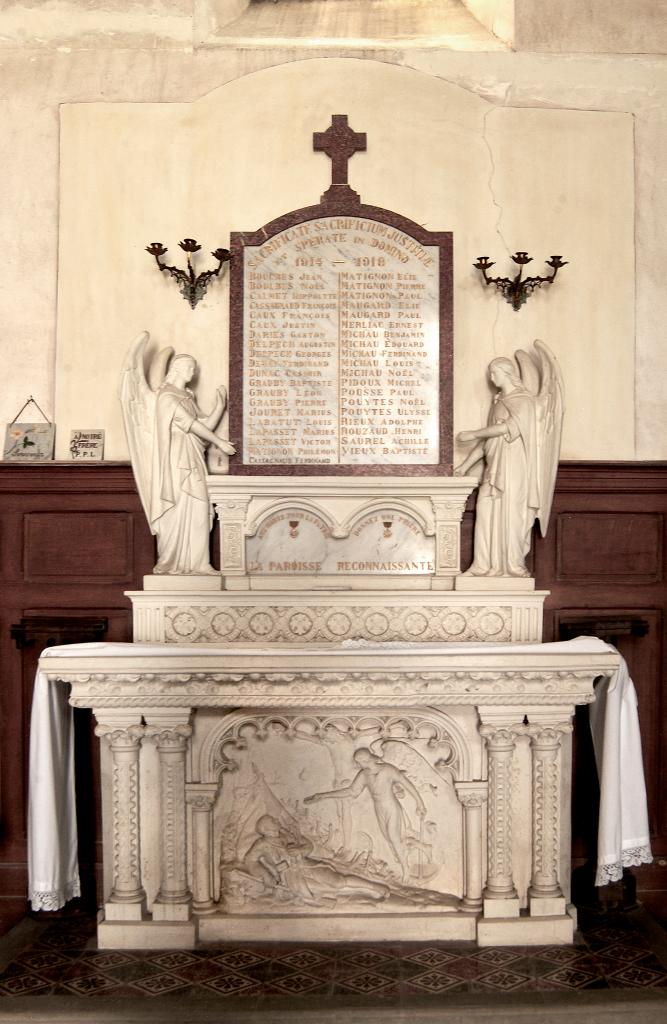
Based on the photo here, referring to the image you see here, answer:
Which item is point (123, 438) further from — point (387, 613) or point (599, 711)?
point (599, 711)

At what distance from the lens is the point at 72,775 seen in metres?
4.68

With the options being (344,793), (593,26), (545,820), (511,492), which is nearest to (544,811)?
(545,820)

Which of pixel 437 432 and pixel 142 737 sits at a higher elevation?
pixel 437 432

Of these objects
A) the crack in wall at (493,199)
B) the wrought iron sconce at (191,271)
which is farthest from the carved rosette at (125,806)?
the crack in wall at (493,199)

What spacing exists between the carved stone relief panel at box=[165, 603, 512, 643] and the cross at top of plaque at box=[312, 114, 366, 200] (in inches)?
83.2

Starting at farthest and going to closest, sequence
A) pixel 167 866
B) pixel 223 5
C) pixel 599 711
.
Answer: pixel 223 5 → pixel 599 711 → pixel 167 866

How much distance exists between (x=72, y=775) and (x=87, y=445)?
63.1 inches

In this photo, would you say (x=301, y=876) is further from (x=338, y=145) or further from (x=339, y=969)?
(x=338, y=145)

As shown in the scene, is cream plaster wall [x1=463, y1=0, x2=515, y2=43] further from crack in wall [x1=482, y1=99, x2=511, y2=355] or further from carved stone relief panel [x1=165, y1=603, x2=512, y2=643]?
carved stone relief panel [x1=165, y1=603, x2=512, y2=643]

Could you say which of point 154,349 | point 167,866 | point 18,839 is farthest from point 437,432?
point 18,839

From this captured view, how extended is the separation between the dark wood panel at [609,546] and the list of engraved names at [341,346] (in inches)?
32.5

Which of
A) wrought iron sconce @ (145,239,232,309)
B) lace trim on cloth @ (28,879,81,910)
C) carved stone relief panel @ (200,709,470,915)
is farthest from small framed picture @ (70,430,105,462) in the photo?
lace trim on cloth @ (28,879,81,910)

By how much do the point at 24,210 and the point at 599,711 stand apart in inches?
148

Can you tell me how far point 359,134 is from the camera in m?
5.13
